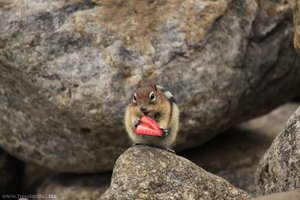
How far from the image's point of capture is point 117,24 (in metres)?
13.0

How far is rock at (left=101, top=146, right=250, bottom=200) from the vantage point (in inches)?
379

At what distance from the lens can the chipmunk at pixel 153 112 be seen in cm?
1081

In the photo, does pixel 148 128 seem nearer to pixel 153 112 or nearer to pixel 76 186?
pixel 153 112

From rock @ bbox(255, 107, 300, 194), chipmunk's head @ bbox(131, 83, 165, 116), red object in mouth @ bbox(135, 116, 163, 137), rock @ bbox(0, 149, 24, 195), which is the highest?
chipmunk's head @ bbox(131, 83, 165, 116)

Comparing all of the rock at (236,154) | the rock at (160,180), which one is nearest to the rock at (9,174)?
the rock at (236,154)

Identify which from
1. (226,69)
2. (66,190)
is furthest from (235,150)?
(66,190)

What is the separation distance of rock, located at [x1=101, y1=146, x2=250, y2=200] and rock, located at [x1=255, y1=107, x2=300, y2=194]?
83 centimetres

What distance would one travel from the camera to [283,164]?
10930 millimetres

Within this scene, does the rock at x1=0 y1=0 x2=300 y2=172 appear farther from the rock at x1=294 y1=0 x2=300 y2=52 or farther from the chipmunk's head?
the rock at x1=294 y1=0 x2=300 y2=52

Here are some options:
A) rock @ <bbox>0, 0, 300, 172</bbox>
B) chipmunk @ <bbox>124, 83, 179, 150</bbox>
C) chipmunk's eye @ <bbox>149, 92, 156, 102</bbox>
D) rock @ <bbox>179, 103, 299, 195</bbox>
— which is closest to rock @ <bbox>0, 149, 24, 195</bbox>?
rock @ <bbox>0, 0, 300, 172</bbox>

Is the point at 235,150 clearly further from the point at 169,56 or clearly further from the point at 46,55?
the point at 46,55

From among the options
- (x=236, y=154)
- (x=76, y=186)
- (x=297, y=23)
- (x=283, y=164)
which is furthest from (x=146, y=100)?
(x=236, y=154)

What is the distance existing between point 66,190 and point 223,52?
441 cm

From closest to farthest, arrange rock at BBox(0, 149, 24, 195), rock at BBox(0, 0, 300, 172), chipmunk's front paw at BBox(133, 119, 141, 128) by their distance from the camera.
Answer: chipmunk's front paw at BBox(133, 119, 141, 128) < rock at BBox(0, 0, 300, 172) < rock at BBox(0, 149, 24, 195)
